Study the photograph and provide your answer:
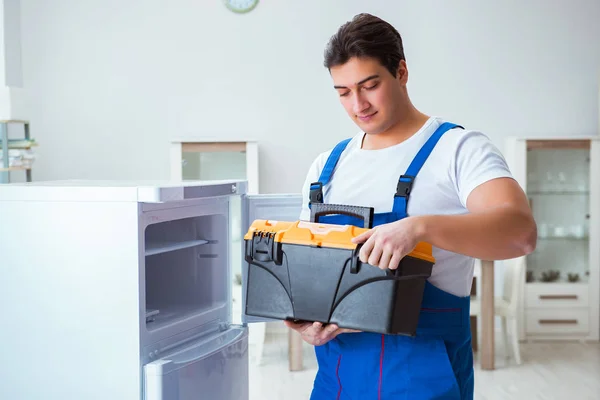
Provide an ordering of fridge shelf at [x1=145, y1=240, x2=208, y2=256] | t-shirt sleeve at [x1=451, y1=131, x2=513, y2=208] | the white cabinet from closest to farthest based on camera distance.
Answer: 1. t-shirt sleeve at [x1=451, y1=131, x2=513, y2=208]
2. fridge shelf at [x1=145, y1=240, x2=208, y2=256]
3. the white cabinet

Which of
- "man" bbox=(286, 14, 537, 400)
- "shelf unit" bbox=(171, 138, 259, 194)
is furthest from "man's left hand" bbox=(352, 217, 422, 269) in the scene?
"shelf unit" bbox=(171, 138, 259, 194)

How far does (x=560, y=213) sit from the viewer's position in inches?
202

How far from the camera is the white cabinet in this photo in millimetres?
5020

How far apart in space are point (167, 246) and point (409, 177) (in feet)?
3.11

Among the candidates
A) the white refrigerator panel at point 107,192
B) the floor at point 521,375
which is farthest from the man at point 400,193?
the floor at point 521,375

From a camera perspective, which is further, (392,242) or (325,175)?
(325,175)

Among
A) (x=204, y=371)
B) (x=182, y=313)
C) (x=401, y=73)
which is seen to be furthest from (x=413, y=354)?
(x=182, y=313)

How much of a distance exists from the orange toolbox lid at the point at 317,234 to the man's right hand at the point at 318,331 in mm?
152

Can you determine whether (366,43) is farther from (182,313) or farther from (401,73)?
(182,313)

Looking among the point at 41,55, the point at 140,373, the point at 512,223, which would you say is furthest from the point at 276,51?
the point at 512,223

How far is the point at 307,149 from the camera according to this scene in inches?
205

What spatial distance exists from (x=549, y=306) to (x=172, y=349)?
3.79 meters

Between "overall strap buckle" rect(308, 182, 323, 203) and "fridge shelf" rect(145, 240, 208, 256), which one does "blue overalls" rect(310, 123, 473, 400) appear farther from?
"fridge shelf" rect(145, 240, 208, 256)

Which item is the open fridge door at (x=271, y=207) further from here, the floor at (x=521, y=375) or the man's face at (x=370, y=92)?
the floor at (x=521, y=375)
